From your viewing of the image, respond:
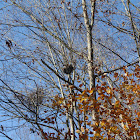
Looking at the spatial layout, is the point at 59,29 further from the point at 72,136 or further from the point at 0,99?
the point at 72,136

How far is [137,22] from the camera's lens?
14.3 ft

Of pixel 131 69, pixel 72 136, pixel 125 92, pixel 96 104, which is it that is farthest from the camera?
pixel 131 69

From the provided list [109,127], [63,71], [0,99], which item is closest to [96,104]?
[109,127]

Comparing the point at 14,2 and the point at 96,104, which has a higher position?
the point at 14,2

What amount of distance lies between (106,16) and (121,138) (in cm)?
295

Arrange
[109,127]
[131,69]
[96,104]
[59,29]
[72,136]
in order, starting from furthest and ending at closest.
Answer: [131,69] → [59,29] → [109,127] → [96,104] → [72,136]

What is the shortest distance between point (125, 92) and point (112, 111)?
3.44 feet

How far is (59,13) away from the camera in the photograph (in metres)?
3.85

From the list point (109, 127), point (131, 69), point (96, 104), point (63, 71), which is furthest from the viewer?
point (131, 69)

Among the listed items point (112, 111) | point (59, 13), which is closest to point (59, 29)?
point (59, 13)

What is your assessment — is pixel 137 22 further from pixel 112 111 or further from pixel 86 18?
pixel 112 111

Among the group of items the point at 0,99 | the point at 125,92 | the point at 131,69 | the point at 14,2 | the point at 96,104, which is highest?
the point at 14,2

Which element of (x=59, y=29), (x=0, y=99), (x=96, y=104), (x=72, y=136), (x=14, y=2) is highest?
(x=14, y=2)

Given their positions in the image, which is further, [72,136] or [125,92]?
[125,92]
